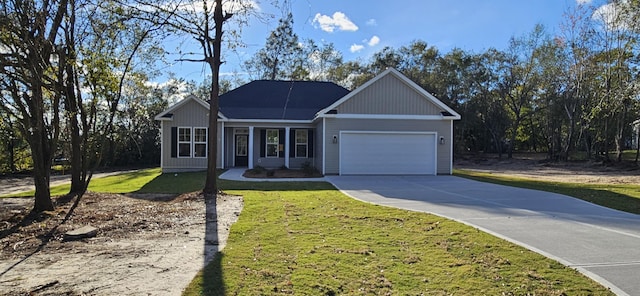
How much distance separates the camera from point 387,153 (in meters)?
17.2

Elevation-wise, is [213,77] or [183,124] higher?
[213,77]

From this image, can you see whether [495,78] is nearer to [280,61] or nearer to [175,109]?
[280,61]

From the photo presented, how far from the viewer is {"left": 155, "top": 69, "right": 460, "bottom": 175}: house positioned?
17000 millimetres

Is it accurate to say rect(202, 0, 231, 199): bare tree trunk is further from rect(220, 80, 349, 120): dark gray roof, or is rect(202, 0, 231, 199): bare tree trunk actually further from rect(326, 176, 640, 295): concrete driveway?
rect(220, 80, 349, 120): dark gray roof

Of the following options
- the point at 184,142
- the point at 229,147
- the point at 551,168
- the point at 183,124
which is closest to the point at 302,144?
the point at 229,147

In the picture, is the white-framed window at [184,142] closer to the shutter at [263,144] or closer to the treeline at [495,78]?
the shutter at [263,144]

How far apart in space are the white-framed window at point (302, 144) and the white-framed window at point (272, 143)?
3.42ft

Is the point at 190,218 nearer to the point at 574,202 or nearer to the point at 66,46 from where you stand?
the point at 66,46

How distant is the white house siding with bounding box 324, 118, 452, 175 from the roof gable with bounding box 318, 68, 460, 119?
1.31 feet

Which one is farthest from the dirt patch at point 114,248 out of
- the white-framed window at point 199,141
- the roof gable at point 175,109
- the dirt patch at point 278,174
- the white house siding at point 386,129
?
the white-framed window at point 199,141

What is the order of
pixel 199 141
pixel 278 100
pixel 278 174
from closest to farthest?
pixel 278 174, pixel 199 141, pixel 278 100

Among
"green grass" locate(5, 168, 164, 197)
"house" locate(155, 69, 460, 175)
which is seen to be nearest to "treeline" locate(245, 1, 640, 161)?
"house" locate(155, 69, 460, 175)

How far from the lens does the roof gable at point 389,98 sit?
1697 cm

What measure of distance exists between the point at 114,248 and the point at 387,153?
13.2 metres
